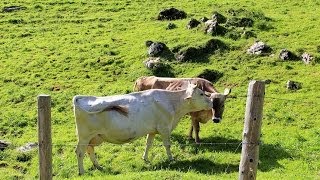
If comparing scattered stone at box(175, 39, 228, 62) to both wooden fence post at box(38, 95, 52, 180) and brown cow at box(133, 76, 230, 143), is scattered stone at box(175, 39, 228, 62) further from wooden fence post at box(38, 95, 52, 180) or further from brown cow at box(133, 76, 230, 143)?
wooden fence post at box(38, 95, 52, 180)

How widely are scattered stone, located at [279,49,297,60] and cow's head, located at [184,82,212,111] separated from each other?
36.2 feet

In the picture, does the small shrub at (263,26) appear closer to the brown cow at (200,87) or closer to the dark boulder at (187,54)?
the dark boulder at (187,54)

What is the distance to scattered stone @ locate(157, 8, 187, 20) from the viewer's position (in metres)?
35.7

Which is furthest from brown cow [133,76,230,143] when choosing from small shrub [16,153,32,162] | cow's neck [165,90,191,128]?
small shrub [16,153,32,162]

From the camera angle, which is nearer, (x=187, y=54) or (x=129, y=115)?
(x=129, y=115)

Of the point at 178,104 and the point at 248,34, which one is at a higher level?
the point at 178,104

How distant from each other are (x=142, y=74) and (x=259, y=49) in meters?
6.22

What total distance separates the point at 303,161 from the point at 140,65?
44.2ft

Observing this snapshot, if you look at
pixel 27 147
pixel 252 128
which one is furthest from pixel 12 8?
pixel 252 128

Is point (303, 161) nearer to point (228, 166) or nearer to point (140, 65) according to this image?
point (228, 166)

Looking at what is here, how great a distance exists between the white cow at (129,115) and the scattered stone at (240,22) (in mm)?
15526

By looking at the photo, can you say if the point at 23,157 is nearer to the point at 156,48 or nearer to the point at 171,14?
the point at 156,48

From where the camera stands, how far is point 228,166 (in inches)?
594

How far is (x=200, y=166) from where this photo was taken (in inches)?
600
